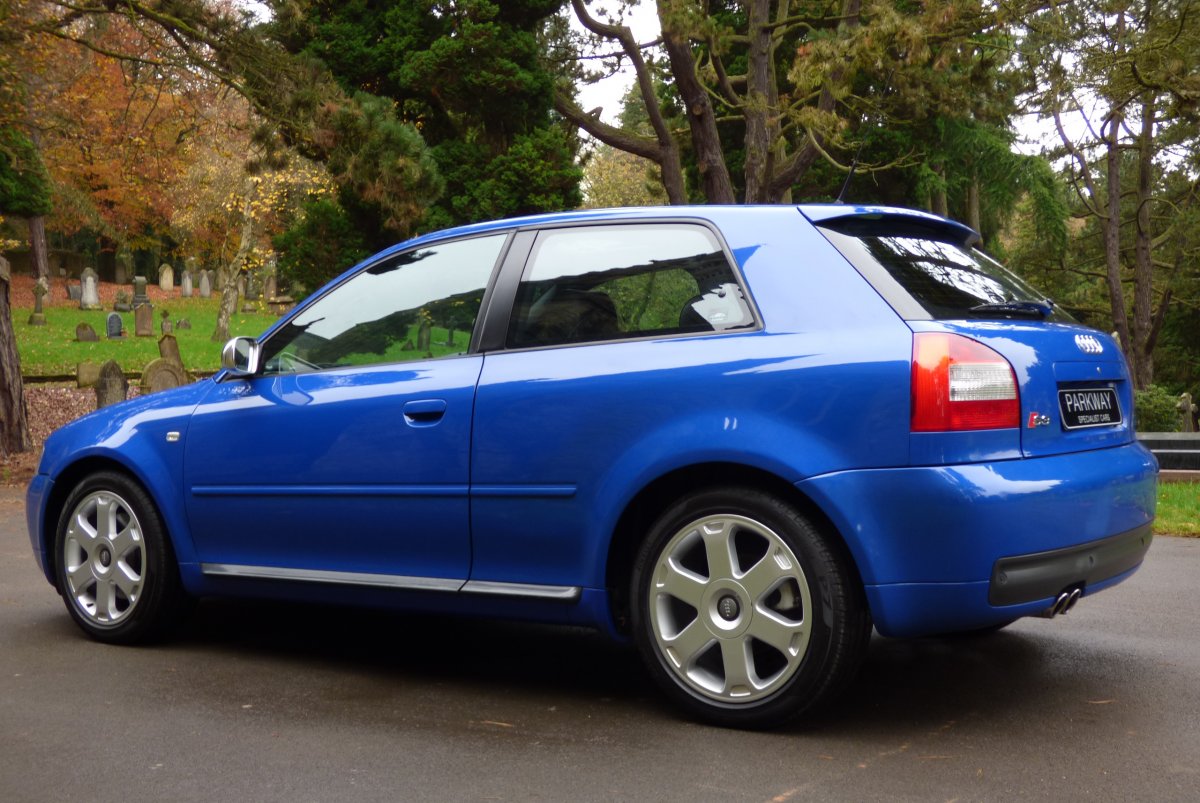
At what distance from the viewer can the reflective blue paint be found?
382 centimetres

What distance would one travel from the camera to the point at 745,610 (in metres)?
4.06

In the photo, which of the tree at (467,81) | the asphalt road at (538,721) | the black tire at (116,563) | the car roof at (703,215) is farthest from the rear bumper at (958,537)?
the tree at (467,81)

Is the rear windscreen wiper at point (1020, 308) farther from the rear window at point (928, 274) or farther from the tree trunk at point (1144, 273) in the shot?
the tree trunk at point (1144, 273)

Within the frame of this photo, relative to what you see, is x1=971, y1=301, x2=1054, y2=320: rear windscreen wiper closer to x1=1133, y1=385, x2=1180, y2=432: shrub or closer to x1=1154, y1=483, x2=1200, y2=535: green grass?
x1=1154, y1=483, x2=1200, y2=535: green grass

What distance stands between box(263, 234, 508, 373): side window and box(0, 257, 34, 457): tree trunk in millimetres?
9691

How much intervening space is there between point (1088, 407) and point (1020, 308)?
386 mm

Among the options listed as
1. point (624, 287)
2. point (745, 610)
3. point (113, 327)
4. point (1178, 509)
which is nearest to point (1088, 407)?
point (745, 610)

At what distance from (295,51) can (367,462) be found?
17019 mm

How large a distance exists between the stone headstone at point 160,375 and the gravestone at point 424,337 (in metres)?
12.4

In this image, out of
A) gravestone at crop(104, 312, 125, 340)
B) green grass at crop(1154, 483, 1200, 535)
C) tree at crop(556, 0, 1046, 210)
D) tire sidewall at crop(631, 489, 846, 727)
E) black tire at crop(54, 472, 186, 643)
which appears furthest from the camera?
gravestone at crop(104, 312, 125, 340)

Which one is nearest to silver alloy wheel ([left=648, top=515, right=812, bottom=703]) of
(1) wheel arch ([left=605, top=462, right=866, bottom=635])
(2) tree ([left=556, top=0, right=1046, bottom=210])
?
(1) wheel arch ([left=605, top=462, right=866, bottom=635])

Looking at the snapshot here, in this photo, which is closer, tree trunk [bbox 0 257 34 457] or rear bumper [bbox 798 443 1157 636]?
rear bumper [bbox 798 443 1157 636]

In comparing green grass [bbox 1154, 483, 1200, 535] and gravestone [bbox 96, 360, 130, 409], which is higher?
gravestone [bbox 96, 360, 130, 409]

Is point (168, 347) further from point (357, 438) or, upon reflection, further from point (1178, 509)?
point (357, 438)
